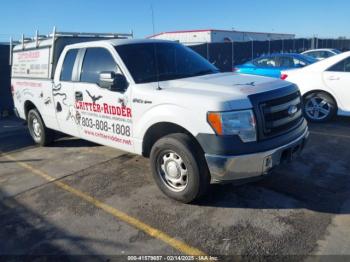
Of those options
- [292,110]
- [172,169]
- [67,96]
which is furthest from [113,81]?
[292,110]

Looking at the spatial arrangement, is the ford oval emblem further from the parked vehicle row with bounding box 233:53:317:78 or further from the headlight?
the parked vehicle row with bounding box 233:53:317:78

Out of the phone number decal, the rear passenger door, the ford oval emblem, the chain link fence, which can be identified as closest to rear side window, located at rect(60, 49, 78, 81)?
the rear passenger door

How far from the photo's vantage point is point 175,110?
12.5 ft

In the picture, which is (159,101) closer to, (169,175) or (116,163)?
(169,175)

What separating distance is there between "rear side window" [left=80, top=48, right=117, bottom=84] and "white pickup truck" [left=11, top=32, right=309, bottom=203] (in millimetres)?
16

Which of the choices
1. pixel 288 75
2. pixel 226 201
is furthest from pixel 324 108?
pixel 226 201

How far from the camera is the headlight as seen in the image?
3.46 meters

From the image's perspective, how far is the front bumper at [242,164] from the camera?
3.47m

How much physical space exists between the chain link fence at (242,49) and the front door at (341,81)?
45.7 feet

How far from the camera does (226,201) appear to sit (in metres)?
A: 4.12

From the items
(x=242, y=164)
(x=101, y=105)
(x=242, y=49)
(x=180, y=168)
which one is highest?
(x=242, y=49)

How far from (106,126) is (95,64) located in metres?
0.97

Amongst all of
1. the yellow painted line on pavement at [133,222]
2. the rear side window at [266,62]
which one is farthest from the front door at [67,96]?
the rear side window at [266,62]

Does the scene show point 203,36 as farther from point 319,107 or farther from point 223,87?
point 223,87
